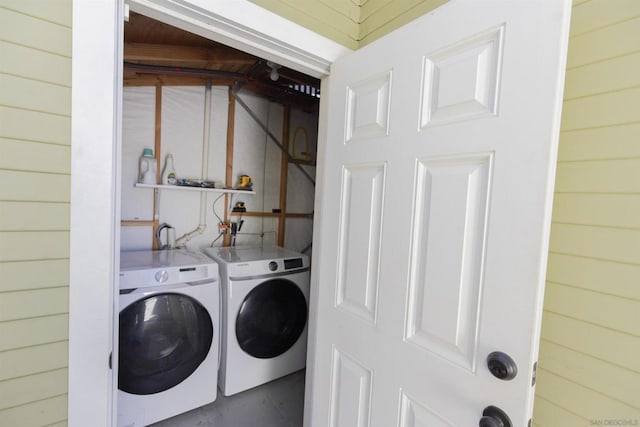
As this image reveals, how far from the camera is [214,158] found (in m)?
2.49

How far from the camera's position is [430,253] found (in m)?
0.80

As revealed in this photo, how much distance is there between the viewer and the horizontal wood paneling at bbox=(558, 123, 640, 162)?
2.06 ft

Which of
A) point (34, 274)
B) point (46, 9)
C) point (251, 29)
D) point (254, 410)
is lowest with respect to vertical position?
point (254, 410)

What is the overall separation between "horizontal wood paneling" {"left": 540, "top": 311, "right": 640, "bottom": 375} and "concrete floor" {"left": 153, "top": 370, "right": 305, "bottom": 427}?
173 cm

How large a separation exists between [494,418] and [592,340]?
0.31 meters

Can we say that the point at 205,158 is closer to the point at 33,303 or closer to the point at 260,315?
the point at 260,315

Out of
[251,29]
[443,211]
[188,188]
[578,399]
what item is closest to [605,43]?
[443,211]

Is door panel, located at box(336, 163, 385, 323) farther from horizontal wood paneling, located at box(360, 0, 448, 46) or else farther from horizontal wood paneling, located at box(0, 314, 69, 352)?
Result: horizontal wood paneling, located at box(0, 314, 69, 352)

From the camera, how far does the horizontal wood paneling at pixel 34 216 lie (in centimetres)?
71

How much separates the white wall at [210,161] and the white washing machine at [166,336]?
0.55m

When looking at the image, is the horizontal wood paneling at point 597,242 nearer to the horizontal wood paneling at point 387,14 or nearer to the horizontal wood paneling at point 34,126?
the horizontal wood paneling at point 387,14

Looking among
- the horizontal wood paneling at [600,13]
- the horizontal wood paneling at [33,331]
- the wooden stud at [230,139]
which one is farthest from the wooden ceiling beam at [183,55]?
the horizontal wood paneling at [600,13]

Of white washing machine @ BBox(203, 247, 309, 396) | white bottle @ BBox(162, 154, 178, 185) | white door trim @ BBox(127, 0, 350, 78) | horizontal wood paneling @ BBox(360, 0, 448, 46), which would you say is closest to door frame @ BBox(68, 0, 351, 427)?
white door trim @ BBox(127, 0, 350, 78)

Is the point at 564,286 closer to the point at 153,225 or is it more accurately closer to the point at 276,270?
the point at 276,270
